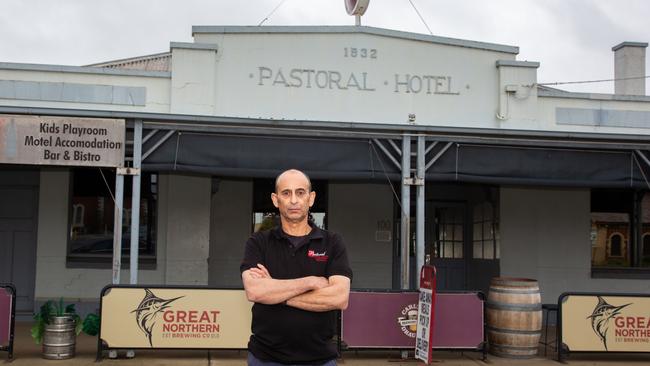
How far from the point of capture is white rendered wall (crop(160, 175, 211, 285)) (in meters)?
11.4

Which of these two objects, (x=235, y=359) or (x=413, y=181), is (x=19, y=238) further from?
(x=413, y=181)

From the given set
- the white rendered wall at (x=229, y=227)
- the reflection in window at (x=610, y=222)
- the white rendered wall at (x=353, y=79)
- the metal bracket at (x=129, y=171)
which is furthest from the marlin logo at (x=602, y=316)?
the metal bracket at (x=129, y=171)

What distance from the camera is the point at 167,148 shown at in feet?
28.2

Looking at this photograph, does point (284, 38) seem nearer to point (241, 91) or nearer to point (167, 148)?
point (241, 91)

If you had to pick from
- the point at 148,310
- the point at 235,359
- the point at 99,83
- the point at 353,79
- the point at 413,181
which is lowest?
the point at 235,359

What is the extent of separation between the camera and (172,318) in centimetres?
812

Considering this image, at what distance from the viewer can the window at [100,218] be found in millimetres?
11609

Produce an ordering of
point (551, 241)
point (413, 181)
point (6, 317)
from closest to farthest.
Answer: point (6, 317) < point (413, 181) < point (551, 241)

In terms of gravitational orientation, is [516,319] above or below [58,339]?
above

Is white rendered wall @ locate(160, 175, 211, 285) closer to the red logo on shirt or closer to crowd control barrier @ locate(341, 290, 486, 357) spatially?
crowd control barrier @ locate(341, 290, 486, 357)

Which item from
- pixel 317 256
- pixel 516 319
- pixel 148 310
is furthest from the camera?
pixel 516 319

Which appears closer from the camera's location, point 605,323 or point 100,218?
point 605,323

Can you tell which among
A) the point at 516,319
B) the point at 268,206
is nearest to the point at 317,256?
the point at 516,319

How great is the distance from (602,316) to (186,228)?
21.5 feet
